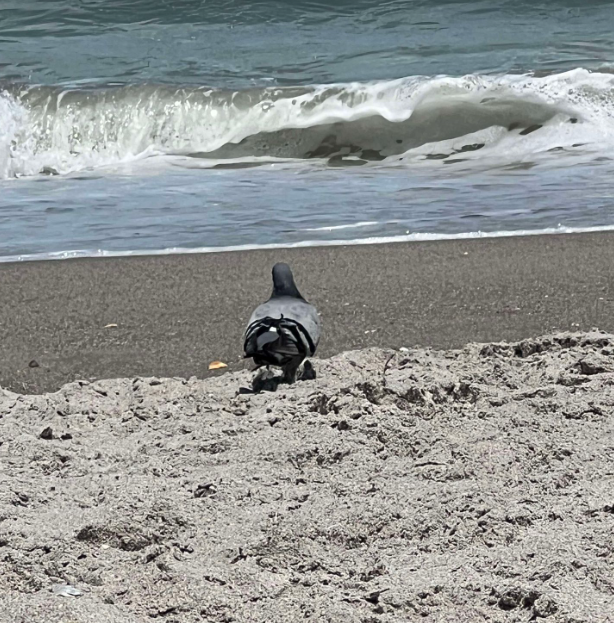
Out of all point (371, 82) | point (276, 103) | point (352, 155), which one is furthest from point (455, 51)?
point (352, 155)

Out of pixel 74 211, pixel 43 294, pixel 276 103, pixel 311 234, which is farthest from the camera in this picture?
pixel 276 103

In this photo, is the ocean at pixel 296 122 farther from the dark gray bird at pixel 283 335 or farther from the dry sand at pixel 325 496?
the dry sand at pixel 325 496

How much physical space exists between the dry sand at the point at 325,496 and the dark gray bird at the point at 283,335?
0.11 m

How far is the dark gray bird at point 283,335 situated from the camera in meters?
3.59

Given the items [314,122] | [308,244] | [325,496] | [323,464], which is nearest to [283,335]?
[323,464]

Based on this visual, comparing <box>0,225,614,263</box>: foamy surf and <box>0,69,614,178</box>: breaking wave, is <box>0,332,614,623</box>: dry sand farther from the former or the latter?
<box>0,69,614,178</box>: breaking wave

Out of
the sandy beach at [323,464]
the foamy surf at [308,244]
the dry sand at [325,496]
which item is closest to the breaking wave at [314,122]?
the foamy surf at [308,244]

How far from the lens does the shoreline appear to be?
14.4 ft

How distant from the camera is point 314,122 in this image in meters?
11.0

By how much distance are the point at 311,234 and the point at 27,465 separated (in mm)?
3485

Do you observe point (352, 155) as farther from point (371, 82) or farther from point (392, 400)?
point (392, 400)

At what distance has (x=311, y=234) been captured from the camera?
6367 millimetres

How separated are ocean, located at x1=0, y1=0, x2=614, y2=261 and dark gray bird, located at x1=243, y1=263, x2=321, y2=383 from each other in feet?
7.55

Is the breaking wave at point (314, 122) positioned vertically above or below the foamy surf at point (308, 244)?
above
